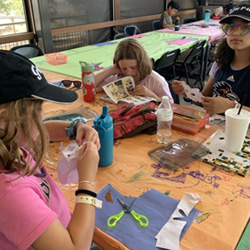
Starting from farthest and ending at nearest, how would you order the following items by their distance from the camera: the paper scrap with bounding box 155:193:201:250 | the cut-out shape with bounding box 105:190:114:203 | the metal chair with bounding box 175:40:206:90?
the metal chair with bounding box 175:40:206:90 → the cut-out shape with bounding box 105:190:114:203 → the paper scrap with bounding box 155:193:201:250

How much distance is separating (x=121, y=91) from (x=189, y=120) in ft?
2.06

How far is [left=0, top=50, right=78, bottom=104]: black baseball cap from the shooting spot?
1.97 ft

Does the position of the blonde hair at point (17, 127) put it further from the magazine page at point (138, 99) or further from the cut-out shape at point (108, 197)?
the magazine page at point (138, 99)

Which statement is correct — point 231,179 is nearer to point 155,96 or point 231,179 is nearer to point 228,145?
point 228,145

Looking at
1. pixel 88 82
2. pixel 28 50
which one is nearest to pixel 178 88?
pixel 88 82

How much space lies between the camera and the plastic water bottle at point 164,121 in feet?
4.20

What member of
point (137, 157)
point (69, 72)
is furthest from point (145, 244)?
point (69, 72)

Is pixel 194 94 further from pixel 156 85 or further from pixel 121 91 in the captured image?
pixel 121 91

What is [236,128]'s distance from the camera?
1133mm

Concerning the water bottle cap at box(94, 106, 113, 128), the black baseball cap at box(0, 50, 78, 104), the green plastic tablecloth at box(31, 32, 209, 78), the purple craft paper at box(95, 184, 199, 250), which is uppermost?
the black baseball cap at box(0, 50, 78, 104)

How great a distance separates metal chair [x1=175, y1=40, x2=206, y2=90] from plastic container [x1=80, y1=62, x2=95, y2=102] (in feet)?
8.15

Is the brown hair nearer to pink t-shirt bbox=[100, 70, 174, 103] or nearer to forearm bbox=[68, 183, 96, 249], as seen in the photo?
pink t-shirt bbox=[100, 70, 174, 103]

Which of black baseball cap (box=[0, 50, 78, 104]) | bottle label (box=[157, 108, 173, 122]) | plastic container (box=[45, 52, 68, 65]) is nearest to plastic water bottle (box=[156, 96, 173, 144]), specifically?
bottle label (box=[157, 108, 173, 122])

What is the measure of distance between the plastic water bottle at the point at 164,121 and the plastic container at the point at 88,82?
1.93 feet
